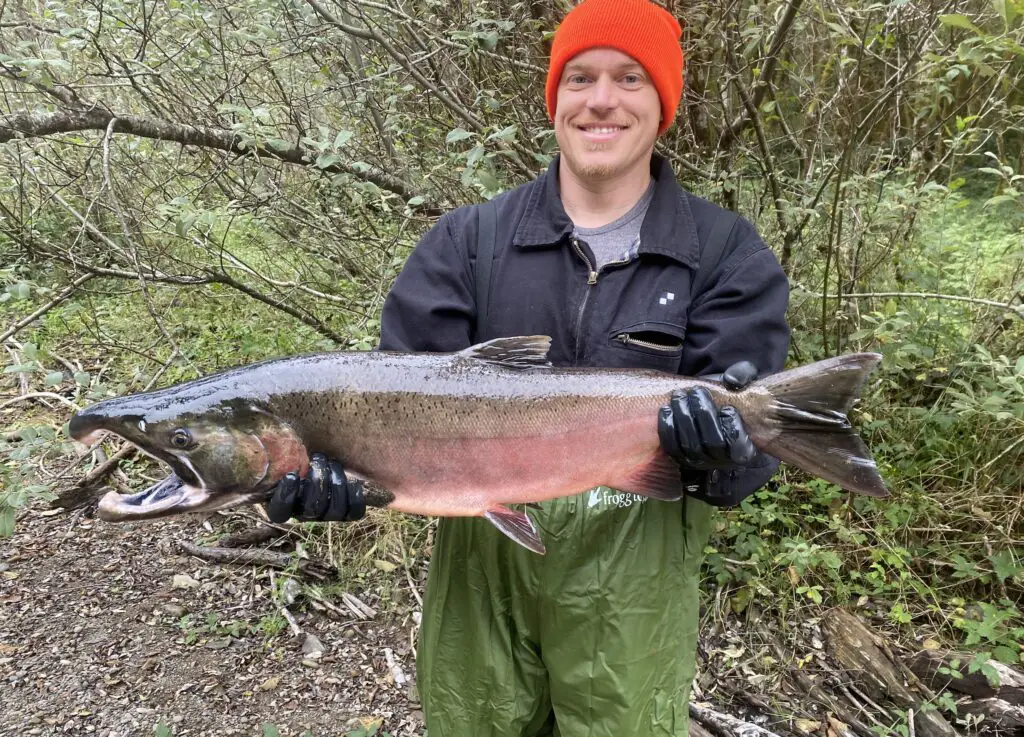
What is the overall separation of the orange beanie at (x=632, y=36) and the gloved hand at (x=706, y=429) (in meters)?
1.17

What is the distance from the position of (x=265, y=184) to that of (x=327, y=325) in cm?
137

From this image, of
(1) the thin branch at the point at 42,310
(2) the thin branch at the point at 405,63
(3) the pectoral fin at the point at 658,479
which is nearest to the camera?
(3) the pectoral fin at the point at 658,479

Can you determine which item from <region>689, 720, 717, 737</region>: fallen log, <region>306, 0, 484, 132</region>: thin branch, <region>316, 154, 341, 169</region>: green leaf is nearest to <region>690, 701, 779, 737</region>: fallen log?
<region>689, 720, 717, 737</region>: fallen log

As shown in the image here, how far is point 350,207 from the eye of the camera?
5.98 meters

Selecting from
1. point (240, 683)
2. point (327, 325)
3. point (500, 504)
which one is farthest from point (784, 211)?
point (240, 683)

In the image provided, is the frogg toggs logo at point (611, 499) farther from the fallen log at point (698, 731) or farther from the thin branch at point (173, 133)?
the thin branch at point (173, 133)

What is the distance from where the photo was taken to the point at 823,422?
2082 mm

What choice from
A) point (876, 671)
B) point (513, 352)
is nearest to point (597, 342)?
point (513, 352)

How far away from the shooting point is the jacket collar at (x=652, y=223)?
7.64 feet

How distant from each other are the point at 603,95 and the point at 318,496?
176 centimetres

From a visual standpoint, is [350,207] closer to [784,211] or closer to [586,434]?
[784,211]

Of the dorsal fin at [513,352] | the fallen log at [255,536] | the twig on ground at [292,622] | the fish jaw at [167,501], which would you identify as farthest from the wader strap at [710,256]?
the fallen log at [255,536]

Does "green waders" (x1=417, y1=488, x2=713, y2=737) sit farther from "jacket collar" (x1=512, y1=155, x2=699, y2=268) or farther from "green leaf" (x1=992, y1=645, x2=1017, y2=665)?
"green leaf" (x1=992, y1=645, x2=1017, y2=665)

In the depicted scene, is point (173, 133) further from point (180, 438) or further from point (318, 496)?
point (318, 496)
